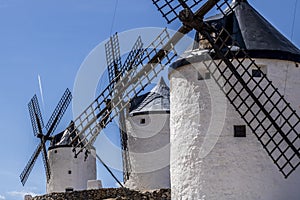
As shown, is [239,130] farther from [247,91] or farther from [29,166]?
[29,166]

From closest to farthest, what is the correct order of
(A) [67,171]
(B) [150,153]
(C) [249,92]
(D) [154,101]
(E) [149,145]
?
(C) [249,92] → (B) [150,153] → (E) [149,145] → (D) [154,101] → (A) [67,171]

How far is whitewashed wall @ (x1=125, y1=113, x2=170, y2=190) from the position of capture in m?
23.6

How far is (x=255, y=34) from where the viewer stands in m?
16.4

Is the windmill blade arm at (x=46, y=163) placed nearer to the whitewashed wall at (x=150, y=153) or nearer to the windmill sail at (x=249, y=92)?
the whitewashed wall at (x=150, y=153)

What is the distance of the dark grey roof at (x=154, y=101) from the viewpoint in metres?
24.3

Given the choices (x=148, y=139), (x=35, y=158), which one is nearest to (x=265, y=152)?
(x=148, y=139)

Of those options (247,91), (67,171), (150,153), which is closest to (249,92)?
(247,91)

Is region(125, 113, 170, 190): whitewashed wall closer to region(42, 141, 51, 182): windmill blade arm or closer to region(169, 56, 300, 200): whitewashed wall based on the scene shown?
region(42, 141, 51, 182): windmill blade arm

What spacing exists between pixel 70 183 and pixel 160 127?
6786 millimetres

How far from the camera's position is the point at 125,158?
2430 centimetres

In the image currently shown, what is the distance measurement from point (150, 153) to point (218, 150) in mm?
8161

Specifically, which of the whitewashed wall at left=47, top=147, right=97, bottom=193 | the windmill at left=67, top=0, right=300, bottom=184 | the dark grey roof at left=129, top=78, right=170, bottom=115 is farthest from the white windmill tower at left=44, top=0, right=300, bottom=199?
the whitewashed wall at left=47, top=147, right=97, bottom=193

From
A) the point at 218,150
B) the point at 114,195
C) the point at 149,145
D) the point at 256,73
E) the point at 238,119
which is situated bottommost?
the point at 114,195

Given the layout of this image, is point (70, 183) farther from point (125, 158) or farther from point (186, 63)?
point (186, 63)
